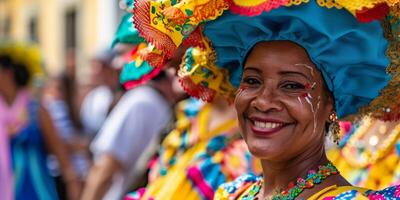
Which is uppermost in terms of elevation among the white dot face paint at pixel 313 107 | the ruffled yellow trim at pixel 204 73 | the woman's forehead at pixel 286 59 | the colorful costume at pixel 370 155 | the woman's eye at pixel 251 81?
the woman's forehead at pixel 286 59

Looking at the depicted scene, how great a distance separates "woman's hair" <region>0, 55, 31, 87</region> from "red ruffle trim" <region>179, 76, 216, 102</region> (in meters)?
3.85

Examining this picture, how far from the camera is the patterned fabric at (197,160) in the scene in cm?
439

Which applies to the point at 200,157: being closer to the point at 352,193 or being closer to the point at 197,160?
the point at 197,160

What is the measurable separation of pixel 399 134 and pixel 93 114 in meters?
5.67

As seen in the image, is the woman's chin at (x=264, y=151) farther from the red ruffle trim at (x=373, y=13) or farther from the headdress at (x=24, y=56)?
the headdress at (x=24, y=56)

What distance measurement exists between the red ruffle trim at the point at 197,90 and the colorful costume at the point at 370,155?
725mm

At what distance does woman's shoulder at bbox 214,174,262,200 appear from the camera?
11.2 ft

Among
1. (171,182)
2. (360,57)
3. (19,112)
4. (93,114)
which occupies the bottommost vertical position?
(93,114)

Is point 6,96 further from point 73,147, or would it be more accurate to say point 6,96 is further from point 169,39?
point 169,39

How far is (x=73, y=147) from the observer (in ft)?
28.3

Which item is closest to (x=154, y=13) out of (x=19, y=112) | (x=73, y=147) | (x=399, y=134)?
(x=399, y=134)

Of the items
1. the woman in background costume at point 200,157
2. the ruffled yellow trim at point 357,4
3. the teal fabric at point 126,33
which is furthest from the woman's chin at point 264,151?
the woman in background costume at point 200,157

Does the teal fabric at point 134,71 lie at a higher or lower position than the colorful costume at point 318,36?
lower

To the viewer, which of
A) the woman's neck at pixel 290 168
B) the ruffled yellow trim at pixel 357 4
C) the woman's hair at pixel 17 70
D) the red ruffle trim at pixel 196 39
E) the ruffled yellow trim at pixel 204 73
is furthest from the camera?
the woman's hair at pixel 17 70
